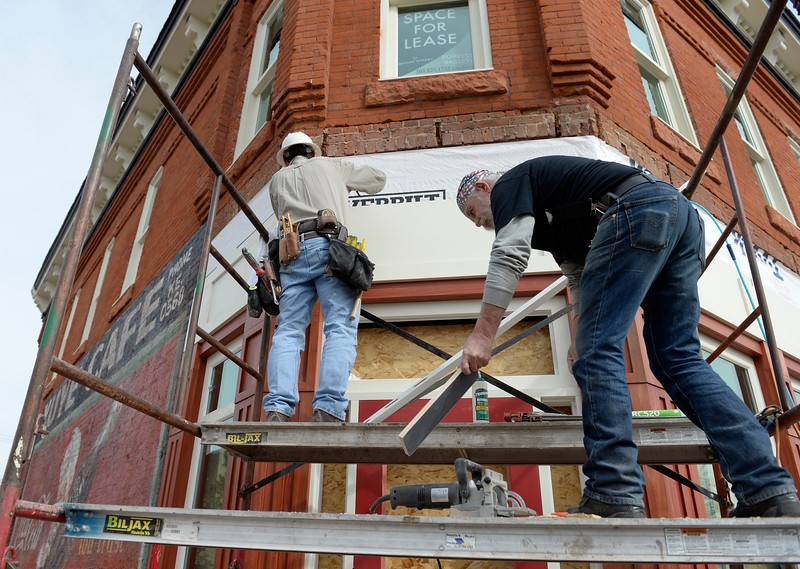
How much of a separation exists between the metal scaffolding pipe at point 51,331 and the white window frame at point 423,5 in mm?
3676

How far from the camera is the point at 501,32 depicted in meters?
6.04

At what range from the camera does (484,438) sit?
110 inches

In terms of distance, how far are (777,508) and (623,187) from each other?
4.09 ft

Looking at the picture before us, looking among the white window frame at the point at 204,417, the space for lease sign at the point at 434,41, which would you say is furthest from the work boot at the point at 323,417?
the space for lease sign at the point at 434,41

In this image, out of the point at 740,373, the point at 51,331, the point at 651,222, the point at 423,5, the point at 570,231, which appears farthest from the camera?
the point at 423,5

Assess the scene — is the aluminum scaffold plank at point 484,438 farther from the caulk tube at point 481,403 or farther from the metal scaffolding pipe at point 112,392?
the caulk tube at point 481,403

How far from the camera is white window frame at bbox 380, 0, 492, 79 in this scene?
6.04m

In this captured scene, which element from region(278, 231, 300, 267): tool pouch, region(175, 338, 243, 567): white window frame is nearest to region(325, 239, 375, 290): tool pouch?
region(278, 231, 300, 267): tool pouch

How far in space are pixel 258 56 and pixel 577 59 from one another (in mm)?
4514

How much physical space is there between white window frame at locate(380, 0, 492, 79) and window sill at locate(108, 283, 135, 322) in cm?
604

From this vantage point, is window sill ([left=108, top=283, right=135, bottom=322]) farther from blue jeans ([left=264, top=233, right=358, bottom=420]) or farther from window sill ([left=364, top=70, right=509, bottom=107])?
blue jeans ([left=264, top=233, right=358, bottom=420])

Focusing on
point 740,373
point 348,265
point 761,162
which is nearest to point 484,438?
point 348,265

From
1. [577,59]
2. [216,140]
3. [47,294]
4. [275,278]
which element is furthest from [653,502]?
[47,294]

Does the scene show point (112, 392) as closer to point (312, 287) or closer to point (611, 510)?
point (312, 287)
